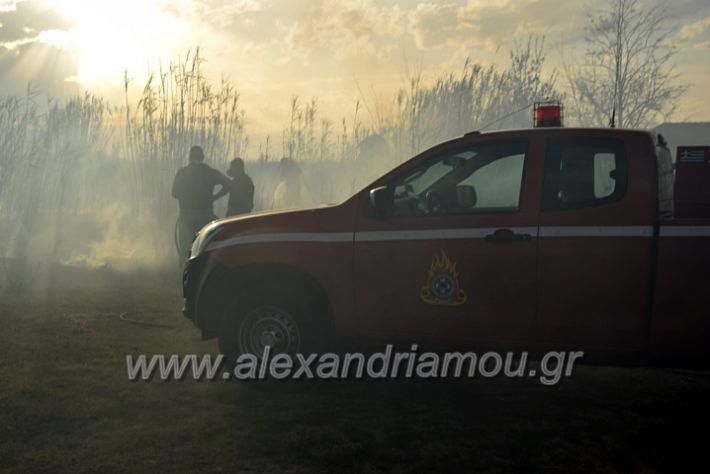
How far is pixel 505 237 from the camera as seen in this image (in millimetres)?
4852

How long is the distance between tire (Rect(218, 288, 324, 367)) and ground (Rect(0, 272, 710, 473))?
308 mm

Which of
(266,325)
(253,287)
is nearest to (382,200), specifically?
(253,287)

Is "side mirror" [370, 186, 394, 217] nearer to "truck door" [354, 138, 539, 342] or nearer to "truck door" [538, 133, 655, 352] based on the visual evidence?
"truck door" [354, 138, 539, 342]

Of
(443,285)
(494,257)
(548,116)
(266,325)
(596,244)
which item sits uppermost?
(548,116)

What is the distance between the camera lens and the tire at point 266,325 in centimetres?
540

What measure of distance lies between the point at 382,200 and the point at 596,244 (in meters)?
1.46

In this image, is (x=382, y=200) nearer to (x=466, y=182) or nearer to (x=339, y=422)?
(x=466, y=182)

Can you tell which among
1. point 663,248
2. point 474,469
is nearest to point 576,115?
point 663,248

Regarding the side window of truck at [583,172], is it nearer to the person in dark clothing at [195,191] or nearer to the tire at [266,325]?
the tire at [266,325]

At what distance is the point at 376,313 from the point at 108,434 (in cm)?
195

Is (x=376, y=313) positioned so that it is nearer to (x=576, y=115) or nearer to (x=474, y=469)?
(x=474, y=469)

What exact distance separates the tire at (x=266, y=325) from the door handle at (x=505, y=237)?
145cm

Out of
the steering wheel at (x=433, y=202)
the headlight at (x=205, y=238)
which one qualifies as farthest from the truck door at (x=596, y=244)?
the headlight at (x=205, y=238)

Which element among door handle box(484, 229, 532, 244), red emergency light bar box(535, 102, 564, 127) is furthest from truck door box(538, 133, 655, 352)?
red emergency light bar box(535, 102, 564, 127)
